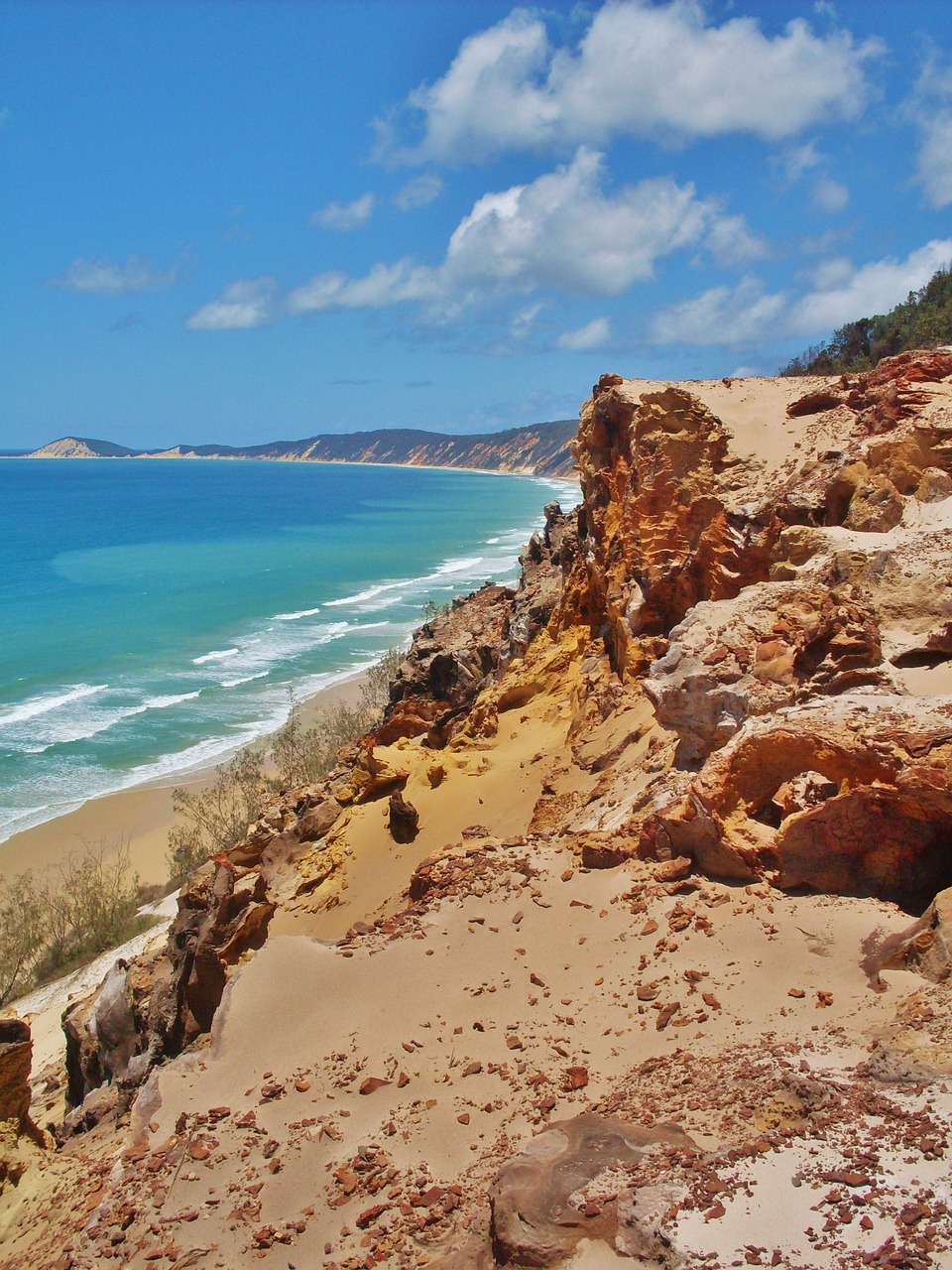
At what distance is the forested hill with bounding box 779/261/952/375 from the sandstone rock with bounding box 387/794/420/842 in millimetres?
32582

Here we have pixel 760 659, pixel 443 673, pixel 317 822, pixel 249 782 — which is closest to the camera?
pixel 760 659

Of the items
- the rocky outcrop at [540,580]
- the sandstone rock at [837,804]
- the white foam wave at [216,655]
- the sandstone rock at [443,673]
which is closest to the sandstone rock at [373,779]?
the sandstone rock at [443,673]

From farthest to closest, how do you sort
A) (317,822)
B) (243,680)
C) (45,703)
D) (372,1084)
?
(243,680), (45,703), (317,822), (372,1084)

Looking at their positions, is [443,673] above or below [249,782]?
above

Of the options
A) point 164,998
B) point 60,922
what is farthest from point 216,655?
point 164,998

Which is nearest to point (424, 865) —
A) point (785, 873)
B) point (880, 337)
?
point (785, 873)

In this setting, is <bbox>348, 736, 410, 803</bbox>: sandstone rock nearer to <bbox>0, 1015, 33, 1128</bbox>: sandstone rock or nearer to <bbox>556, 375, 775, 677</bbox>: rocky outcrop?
<bbox>556, 375, 775, 677</bbox>: rocky outcrop

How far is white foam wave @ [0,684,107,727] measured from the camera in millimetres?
36341

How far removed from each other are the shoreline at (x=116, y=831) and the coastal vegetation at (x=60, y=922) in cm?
115

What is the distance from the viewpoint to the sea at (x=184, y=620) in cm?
3225

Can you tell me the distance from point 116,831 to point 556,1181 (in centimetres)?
2394

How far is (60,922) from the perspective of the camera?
2003cm

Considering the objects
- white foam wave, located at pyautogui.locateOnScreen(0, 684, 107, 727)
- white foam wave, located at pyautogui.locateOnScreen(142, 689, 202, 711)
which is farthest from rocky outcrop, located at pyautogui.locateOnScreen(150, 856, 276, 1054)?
white foam wave, located at pyautogui.locateOnScreen(0, 684, 107, 727)

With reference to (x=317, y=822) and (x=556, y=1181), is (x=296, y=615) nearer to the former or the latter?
(x=317, y=822)
